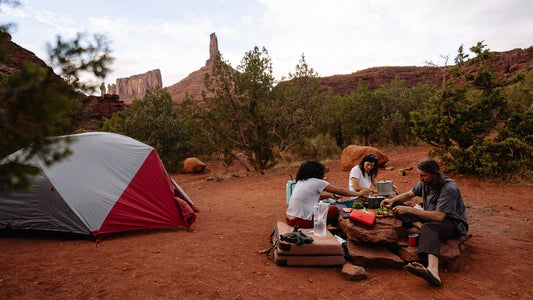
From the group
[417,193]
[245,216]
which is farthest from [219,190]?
[417,193]

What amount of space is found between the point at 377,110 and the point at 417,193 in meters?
14.2

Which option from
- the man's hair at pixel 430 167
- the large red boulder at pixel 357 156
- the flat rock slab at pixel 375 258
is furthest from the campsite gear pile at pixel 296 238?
the large red boulder at pixel 357 156

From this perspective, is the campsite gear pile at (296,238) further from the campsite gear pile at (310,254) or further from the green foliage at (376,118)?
the green foliage at (376,118)

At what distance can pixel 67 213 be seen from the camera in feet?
16.6

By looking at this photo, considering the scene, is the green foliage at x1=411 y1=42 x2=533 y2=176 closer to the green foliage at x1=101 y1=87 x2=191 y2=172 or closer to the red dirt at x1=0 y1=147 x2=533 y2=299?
the red dirt at x1=0 y1=147 x2=533 y2=299

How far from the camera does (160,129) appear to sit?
1809 cm

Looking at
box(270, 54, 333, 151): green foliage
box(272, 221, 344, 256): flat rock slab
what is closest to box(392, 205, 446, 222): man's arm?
box(272, 221, 344, 256): flat rock slab

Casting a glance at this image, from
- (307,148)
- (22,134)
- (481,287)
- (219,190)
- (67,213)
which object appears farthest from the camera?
(307,148)

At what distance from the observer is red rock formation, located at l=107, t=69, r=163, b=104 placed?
9862 cm

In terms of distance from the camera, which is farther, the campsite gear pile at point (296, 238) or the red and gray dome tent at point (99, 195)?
the red and gray dome tent at point (99, 195)

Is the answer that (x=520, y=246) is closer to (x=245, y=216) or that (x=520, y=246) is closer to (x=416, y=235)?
(x=416, y=235)

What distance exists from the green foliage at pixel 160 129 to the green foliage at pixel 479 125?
45.0 ft

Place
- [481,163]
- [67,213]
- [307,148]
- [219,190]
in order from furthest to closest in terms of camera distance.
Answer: [307,148] → [219,190] → [481,163] → [67,213]

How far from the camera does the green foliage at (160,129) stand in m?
17.9
